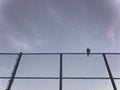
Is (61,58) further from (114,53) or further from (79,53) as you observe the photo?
(114,53)

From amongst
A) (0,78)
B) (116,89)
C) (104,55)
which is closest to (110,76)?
(116,89)

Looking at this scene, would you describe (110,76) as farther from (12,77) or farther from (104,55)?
(12,77)

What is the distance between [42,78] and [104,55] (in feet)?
9.98

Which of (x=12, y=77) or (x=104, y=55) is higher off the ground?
(x=104, y=55)

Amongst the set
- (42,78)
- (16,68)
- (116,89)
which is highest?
(16,68)

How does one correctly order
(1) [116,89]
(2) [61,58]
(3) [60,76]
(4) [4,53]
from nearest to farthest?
(1) [116,89]
(3) [60,76]
(2) [61,58]
(4) [4,53]

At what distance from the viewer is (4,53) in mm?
8336

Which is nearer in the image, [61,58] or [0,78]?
[0,78]

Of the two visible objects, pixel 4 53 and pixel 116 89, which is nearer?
pixel 116 89

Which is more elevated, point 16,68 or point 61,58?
point 61,58

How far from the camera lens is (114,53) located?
822 centimetres

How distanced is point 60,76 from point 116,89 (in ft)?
7.06

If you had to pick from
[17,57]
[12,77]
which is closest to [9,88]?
[12,77]

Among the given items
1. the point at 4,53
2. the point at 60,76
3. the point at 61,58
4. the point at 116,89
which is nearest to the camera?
the point at 116,89
